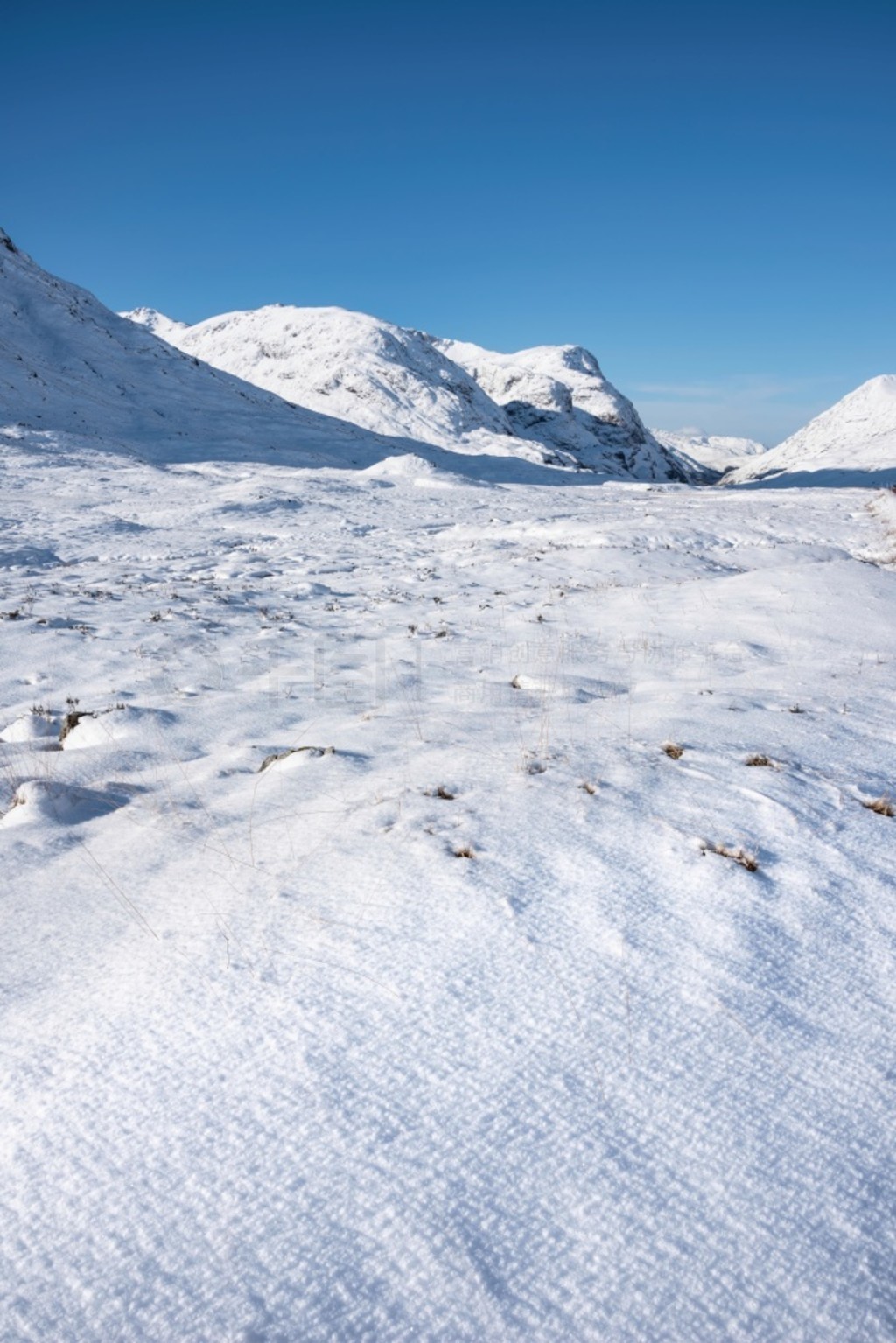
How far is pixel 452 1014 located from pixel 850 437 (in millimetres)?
174540

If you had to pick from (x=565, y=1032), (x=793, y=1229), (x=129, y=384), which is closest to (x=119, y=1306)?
(x=565, y=1032)

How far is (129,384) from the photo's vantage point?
41531 millimetres

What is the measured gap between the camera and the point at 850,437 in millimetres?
148750

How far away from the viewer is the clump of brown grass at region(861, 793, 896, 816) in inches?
141

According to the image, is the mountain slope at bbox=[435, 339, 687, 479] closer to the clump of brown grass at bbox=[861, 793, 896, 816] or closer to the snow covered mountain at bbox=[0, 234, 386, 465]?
the snow covered mountain at bbox=[0, 234, 386, 465]

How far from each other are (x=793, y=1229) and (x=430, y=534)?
16761mm

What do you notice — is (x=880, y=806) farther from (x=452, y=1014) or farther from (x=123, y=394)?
(x=123, y=394)

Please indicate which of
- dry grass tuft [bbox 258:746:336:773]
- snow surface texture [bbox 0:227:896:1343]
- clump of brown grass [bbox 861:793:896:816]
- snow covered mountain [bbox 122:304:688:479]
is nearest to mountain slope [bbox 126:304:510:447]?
snow covered mountain [bbox 122:304:688:479]

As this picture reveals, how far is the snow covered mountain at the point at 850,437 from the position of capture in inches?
3976

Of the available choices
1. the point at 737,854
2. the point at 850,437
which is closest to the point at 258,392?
the point at 737,854

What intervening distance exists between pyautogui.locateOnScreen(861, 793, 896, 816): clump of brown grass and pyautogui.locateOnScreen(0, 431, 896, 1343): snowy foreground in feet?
0.29

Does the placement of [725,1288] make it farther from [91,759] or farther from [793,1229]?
[91,759]

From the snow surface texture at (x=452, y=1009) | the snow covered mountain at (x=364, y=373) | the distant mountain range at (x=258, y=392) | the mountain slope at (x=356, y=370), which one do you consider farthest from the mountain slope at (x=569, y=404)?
the snow surface texture at (x=452, y=1009)

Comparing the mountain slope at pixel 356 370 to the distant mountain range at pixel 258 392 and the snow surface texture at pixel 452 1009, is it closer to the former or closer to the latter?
the distant mountain range at pixel 258 392
